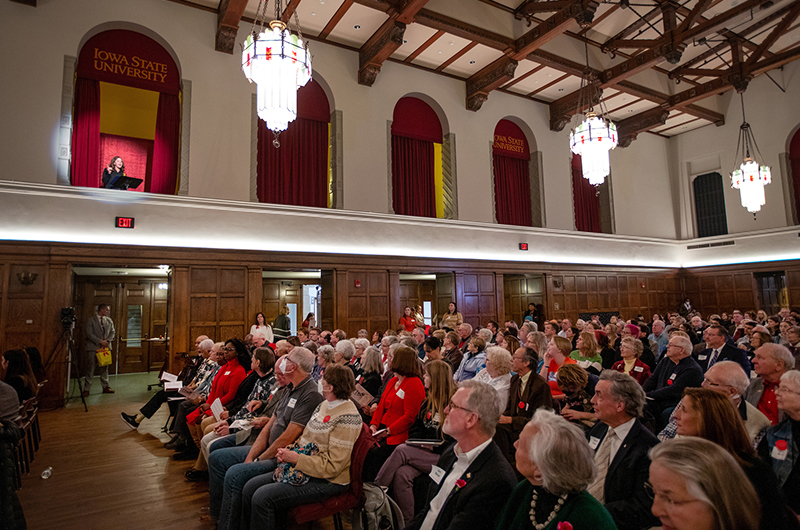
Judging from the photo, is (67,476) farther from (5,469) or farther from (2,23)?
(2,23)

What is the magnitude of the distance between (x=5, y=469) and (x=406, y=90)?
375 inches

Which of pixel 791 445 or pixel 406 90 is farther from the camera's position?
pixel 406 90

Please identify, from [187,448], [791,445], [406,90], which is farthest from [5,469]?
Result: [406,90]

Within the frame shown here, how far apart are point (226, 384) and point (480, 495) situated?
3251mm

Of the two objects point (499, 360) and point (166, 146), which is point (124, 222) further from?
point (499, 360)

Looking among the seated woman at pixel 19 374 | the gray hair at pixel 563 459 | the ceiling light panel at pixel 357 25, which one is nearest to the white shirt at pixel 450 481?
the gray hair at pixel 563 459

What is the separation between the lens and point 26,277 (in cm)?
670

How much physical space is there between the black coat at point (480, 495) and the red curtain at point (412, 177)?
28.4 ft

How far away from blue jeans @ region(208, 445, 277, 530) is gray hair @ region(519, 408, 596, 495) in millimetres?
1935

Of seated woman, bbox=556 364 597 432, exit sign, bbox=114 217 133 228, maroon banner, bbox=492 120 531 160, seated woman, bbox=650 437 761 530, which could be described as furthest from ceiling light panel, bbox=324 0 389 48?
seated woman, bbox=650 437 761 530

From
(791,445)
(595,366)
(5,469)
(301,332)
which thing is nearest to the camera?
(791,445)

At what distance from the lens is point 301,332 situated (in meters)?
8.84

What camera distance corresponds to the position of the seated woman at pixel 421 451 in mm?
2705

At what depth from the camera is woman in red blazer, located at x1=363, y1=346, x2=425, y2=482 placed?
3.05 m
